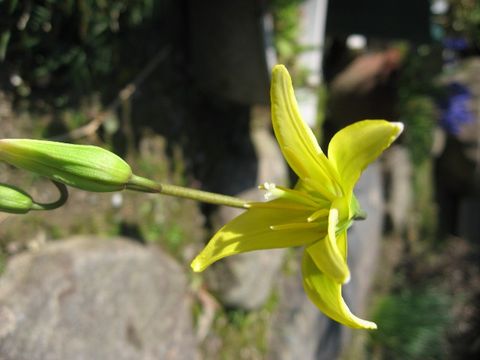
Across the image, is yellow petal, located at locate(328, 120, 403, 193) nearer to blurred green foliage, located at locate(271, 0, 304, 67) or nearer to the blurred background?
the blurred background

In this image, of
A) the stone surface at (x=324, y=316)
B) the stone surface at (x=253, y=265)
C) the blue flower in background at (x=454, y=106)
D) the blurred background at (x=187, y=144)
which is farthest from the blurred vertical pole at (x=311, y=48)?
the blue flower in background at (x=454, y=106)

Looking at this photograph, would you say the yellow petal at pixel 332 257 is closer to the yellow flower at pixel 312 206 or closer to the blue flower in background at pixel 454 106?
the yellow flower at pixel 312 206

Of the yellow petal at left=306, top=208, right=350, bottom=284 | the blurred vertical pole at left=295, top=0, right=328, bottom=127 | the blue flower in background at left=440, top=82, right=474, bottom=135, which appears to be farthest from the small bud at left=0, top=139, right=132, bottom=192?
the blue flower in background at left=440, top=82, right=474, bottom=135

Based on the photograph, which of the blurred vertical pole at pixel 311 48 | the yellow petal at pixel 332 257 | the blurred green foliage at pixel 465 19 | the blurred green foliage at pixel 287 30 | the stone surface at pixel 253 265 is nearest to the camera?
the yellow petal at pixel 332 257

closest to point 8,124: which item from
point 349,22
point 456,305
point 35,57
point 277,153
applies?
point 35,57

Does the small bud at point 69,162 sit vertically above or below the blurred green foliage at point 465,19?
below

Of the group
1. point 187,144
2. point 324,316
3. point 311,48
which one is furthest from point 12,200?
point 324,316

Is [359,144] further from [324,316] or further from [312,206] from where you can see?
[324,316]
